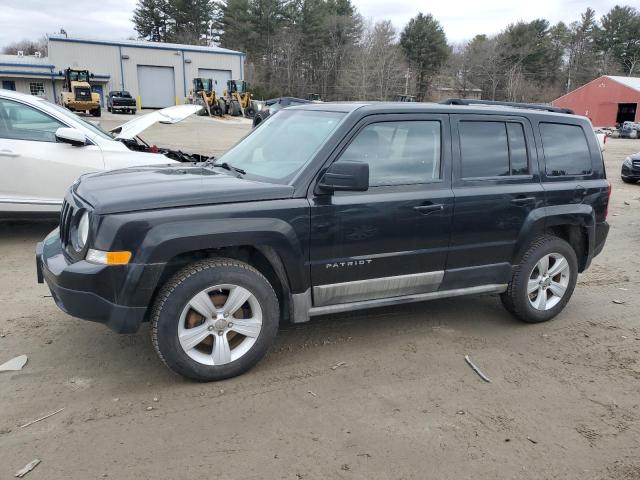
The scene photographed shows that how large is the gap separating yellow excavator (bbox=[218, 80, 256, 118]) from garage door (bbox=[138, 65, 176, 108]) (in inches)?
565

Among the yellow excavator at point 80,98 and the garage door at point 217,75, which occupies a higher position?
the garage door at point 217,75

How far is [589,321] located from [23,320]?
16.6ft

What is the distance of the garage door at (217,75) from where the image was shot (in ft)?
181

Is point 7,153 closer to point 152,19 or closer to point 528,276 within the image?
point 528,276

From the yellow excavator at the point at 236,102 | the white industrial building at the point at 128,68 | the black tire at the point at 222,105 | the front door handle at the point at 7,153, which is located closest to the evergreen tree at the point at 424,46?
the white industrial building at the point at 128,68

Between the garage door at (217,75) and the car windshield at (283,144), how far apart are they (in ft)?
174

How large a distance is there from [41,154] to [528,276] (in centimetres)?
578

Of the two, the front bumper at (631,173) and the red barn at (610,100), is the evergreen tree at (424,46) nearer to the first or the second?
the red barn at (610,100)

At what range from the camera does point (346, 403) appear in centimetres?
347

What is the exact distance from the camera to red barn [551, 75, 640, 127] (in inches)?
Result: 2141

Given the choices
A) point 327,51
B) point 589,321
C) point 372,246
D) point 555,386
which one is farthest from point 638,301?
point 327,51

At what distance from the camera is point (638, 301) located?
5.64 meters

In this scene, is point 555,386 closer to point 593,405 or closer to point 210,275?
point 593,405

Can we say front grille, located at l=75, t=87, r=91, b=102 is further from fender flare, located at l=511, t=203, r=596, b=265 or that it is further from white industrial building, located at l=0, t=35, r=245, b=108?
fender flare, located at l=511, t=203, r=596, b=265
